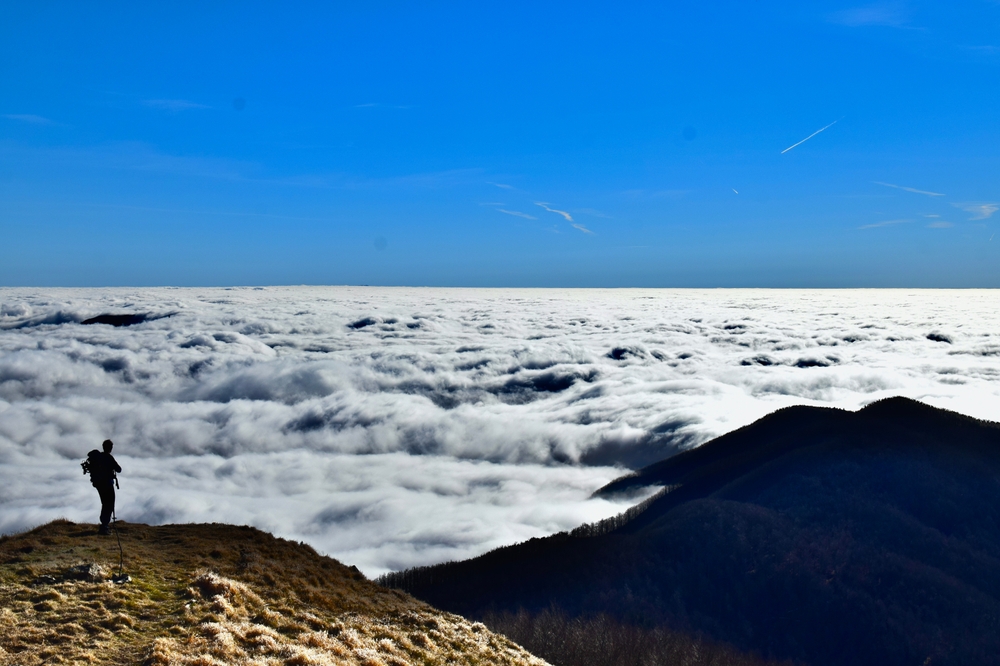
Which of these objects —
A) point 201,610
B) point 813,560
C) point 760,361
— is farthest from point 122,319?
point 201,610

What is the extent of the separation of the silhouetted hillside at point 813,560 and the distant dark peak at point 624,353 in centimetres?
6820

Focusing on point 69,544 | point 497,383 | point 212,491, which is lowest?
point 212,491

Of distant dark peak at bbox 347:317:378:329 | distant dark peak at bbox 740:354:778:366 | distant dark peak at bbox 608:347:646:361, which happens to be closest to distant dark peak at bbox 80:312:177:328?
distant dark peak at bbox 347:317:378:329

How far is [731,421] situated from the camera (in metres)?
63.9

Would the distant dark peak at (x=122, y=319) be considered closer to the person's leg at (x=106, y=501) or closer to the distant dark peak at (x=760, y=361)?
the distant dark peak at (x=760, y=361)

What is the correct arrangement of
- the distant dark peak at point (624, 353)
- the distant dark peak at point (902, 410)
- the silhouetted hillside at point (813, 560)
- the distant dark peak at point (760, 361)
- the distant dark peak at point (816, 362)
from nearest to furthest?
the silhouetted hillside at point (813, 560), the distant dark peak at point (902, 410), the distant dark peak at point (816, 362), the distant dark peak at point (760, 361), the distant dark peak at point (624, 353)

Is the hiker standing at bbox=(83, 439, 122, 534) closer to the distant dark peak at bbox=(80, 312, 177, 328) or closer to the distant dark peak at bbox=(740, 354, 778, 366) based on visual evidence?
the distant dark peak at bbox=(740, 354, 778, 366)

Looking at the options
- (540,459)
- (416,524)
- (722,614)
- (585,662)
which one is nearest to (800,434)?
(722,614)

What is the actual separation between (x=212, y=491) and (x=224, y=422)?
1185 inches

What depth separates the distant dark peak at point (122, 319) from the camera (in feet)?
523

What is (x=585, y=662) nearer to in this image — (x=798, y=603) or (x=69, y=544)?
(x=798, y=603)

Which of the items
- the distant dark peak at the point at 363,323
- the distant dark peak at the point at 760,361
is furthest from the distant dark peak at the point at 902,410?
the distant dark peak at the point at 363,323

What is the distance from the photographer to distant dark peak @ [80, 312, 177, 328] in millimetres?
159375

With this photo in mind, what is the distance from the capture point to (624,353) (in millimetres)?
115500
